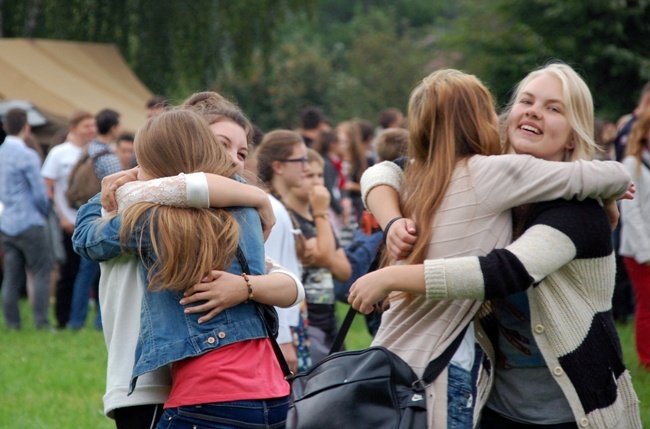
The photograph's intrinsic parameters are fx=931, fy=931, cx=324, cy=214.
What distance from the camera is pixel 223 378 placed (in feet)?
9.44

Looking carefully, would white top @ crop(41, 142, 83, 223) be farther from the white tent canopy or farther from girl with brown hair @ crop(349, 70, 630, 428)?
girl with brown hair @ crop(349, 70, 630, 428)

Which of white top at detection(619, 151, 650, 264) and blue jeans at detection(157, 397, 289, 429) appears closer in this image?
blue jeans at detection(157, 397, 289, 429)

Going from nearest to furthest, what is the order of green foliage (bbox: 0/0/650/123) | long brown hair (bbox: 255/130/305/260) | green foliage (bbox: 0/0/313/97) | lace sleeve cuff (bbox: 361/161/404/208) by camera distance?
lace sleeve cuff (bbox: 361/161/404/208) < long brown hair (bbox: 255/130/305/260) < green foliage (bbox: 0/0/650/123) < green foliage (bbox: 0/0/313/97)

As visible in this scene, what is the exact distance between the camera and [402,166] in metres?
3.44

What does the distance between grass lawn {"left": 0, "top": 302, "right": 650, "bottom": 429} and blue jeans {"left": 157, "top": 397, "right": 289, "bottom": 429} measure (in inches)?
130

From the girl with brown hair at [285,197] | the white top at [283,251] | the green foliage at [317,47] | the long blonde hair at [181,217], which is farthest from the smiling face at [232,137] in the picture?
the green foliage at [317,47]

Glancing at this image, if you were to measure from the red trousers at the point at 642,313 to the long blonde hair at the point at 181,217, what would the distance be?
4.95 m

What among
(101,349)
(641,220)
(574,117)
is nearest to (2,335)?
(101,349)

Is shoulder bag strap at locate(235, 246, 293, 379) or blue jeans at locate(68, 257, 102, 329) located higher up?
shoulder bag strap at locate(235, 246, 293, 379)

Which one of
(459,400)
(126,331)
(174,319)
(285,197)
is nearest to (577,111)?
(459,400)

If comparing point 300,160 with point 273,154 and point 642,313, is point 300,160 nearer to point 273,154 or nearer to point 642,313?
point 273,154

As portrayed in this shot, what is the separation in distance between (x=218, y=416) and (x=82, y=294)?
762cm

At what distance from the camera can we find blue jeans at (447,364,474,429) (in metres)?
3.01

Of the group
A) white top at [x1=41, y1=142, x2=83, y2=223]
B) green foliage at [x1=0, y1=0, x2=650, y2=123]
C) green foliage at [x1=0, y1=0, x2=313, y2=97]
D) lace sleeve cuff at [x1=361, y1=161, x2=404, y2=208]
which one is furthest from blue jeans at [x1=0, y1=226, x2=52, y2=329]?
green foliage at [x1=0, y1=0, x2=313, y2=97]
